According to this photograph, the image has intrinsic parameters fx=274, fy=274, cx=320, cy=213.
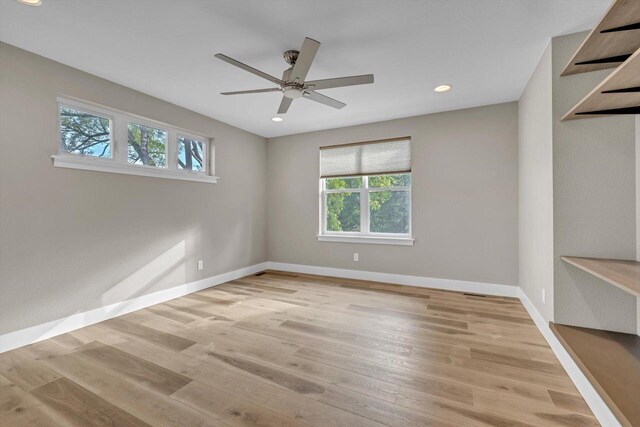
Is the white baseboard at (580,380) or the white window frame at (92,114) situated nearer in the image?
the white baseboard at (580,380)

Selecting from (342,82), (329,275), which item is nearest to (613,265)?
(342,82)

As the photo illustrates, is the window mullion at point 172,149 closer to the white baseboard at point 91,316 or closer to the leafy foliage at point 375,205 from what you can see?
the white baseboard at point 91,316

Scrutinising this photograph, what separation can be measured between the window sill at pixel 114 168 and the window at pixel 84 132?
0.11 m

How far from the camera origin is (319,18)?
6.36 feet

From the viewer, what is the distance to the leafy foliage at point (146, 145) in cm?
318

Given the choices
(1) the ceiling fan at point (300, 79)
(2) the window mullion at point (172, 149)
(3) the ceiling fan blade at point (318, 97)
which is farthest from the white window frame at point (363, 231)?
(2) the window mullion at point (172, 149)

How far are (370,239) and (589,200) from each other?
2.64 m

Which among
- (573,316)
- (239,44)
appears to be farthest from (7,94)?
(573,316)

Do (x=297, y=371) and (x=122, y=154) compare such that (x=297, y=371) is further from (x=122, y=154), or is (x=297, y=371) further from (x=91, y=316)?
(x=122, y=154)

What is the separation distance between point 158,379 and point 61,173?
2.10 m

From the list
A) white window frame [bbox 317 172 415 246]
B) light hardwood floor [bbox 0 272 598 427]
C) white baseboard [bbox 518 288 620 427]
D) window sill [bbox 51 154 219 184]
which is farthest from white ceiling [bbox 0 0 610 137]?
light hardwood floor [bbox 0 272 598 427]

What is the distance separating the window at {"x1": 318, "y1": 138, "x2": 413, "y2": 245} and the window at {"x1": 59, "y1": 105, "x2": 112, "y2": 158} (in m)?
2.96

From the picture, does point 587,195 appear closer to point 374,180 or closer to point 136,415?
point 374,180

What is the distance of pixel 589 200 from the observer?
2021 millimetres
